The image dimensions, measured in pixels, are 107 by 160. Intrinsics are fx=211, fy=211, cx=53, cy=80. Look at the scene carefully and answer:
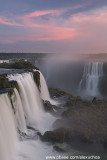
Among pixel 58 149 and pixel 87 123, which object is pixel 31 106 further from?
pixel 58 149

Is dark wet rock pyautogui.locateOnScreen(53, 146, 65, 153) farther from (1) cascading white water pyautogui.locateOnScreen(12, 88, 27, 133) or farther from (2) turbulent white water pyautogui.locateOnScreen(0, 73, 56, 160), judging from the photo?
(1) cascading white water pyautogui.locateOnScreen(12, 88, 27, 133)

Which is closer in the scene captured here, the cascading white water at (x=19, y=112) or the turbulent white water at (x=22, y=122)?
the turbulent white water at (x=22, y=122)

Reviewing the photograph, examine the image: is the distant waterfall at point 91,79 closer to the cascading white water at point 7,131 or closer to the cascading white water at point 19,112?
the cascading white water at point 19,112

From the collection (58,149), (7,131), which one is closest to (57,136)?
(58,149)

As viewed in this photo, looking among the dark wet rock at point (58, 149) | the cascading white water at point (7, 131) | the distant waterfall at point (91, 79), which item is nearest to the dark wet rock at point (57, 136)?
the dark wet rock at point (58, 149)

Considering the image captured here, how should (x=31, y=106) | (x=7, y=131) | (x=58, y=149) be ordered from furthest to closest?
(x=31, y=106), (x=58, y=149), (x=7, y=131)

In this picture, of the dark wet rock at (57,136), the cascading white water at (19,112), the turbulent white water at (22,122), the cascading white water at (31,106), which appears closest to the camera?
the turbulent white water at (22,122)

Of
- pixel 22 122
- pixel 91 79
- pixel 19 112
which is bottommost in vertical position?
pixel 22 122

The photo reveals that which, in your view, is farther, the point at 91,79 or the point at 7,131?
the point at 91,79
